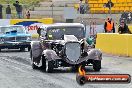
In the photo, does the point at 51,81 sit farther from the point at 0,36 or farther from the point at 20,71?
the point at 0,36

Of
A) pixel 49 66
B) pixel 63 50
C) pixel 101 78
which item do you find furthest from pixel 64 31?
pixel 101 78

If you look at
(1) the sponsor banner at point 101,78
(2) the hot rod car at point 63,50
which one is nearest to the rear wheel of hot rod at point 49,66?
(2) the hot rod car at point 63,50

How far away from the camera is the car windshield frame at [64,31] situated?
A: 53.9ft

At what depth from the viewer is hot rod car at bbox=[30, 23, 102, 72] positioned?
14867 millimetres

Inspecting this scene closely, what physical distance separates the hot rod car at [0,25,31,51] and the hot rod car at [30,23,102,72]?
10635mm

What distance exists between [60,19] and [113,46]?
20619mm

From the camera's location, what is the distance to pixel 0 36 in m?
28.0

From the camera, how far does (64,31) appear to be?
16578 mm

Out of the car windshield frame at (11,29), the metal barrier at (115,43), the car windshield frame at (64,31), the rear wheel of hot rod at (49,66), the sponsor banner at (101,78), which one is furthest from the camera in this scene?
the car windshield frame at (11,29)

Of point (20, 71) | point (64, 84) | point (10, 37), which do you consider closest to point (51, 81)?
point (64, 84)

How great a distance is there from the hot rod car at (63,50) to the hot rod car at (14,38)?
1063 centimetres

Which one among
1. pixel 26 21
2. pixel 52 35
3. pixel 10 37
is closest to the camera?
pixel 52 35

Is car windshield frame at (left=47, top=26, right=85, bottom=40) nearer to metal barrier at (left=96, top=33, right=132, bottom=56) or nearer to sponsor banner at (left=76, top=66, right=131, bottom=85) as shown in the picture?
metal barrier at (left=96, top=33, right=132, bottom=56)

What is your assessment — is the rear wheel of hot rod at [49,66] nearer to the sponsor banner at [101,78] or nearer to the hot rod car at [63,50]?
the hot rod car at [63,50]
